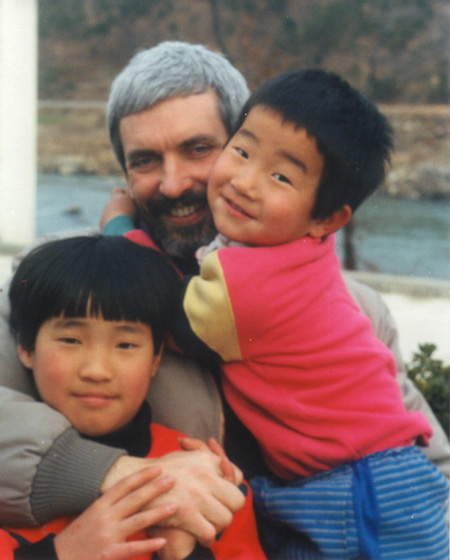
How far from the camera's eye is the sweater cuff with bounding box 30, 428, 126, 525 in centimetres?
152

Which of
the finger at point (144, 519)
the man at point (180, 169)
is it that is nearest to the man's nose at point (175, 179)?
the man at point (180, 169)

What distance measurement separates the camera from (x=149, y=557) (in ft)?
5.09

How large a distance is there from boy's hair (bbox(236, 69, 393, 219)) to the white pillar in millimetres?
1069

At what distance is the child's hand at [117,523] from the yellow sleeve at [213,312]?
38 centimetres

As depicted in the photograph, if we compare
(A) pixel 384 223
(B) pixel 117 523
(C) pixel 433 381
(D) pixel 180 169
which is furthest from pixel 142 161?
(A) pixel 384 223

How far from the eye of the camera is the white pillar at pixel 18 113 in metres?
2.57

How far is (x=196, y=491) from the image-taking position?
1.53 m

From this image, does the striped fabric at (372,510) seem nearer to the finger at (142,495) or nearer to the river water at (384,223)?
the finger at (142,495)

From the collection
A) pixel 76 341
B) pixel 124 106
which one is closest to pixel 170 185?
pixel 124 106

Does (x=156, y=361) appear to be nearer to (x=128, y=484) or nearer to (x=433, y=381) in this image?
(x=128, y=484)

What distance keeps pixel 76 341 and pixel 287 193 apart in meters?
0.66

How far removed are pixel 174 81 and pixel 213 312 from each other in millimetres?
975

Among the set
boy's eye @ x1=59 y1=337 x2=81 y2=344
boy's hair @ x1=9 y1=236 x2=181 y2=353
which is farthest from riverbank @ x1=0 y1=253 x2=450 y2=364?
boy's eye @ x1=59 y1=337 x2=81 y2=344

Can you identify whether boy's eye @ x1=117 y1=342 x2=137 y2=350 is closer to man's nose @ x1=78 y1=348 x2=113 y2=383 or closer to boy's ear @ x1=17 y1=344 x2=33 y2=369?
man's nose @ x1=78 y1=348 x2=113 y2=383
